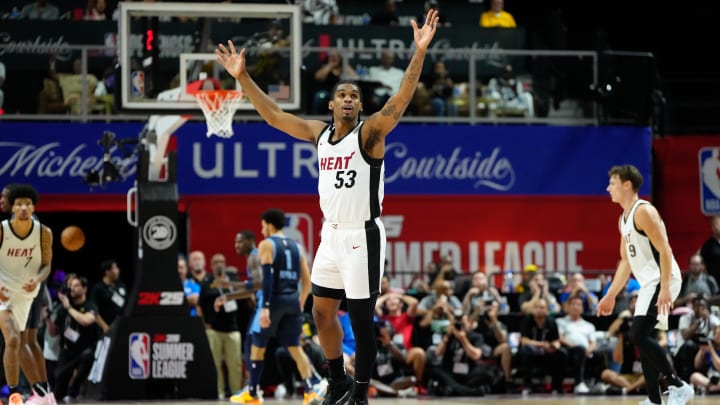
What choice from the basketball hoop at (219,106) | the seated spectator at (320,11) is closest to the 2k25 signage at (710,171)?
the seated spectator at (320,11)

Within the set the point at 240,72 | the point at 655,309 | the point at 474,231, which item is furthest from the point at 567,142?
the point at 240,72

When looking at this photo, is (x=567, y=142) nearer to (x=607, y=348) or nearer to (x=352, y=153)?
(x=607, y=348)

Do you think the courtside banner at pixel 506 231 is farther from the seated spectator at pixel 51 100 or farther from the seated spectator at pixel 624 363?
the seated spectator at pixel 51 100

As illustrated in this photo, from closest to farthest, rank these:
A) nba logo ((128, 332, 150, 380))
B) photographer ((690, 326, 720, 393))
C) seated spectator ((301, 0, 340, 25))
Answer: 1. nba logo ((128, 332, 150, 380))
2. photographer ((690, 326, 720, 393))
3. seated spectator ((301, 0, 340, 25))

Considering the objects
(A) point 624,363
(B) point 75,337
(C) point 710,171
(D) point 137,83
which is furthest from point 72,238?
(C) point 710,171

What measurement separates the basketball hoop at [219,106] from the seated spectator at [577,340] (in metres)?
5.18

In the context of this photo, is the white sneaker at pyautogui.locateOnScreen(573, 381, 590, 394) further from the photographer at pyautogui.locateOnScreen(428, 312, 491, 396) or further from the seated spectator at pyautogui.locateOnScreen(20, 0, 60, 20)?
the seated spectator at pyautogui.locateOnScreen(20, 0, 60, 20)

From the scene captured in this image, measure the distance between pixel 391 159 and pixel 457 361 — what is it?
12.8 ft

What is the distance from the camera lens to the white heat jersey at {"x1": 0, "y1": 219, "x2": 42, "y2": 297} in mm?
12023

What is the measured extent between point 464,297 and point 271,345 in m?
→ 2.86

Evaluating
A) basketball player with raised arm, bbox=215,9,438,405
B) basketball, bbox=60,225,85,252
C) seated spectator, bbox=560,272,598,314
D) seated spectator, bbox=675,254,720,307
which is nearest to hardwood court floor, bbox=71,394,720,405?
seated spectator, bbox=560,272,598,314

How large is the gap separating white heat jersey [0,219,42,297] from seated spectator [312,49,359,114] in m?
6.90

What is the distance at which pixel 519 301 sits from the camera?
56.1 feet

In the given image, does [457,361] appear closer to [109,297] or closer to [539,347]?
[539,347]
